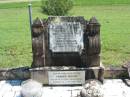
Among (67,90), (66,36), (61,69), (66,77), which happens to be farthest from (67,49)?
(67,90)

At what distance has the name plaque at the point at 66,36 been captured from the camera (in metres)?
9.13

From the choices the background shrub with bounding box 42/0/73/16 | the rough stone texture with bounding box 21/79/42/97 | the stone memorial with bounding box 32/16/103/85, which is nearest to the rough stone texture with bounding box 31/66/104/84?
the stone memorial with bounding box 32/16/103/85

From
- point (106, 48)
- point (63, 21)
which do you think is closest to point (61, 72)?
point (63, 21)

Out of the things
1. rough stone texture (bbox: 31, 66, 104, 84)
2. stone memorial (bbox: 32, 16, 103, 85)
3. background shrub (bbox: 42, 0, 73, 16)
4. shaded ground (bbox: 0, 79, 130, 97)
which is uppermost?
background shrub (bbox: 42, 0, 73, 16)

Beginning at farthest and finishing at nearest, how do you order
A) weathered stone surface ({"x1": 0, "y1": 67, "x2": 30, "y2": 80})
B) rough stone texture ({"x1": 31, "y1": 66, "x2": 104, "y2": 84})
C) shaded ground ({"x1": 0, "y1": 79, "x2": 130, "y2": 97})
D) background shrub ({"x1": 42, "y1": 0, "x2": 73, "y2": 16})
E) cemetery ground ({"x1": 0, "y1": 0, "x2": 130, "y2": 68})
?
background shrub ({"x1": 42, "y1": 0, "x2": 73, "y2": 16}) → cemetery ground ({"x1": 0, "y1": 0, "x2": 130, "y2": 68}) → weathered stone surface ({"x1": 0, "y1": 67, "x2": 30, "y2": 80}) → rough stone texture ({"x1": 31, "y1": 66, "x2": 104, "y2": 84}) → shaded ground ({"x1": 0, "y1": 79, "x2": 130, "y2": 97})

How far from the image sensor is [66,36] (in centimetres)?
920

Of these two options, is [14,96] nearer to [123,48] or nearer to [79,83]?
[79,83]

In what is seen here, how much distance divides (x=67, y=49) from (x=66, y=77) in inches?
26.7

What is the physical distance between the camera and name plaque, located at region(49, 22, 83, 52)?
A: 9.13 metres

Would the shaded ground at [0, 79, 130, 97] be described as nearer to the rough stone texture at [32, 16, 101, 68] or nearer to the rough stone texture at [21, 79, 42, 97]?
the rough stone texture at [21, 79, 42, 97]

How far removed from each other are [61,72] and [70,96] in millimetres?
843

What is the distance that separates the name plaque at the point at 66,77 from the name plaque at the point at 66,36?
1.82 ft

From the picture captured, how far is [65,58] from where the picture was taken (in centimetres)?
941

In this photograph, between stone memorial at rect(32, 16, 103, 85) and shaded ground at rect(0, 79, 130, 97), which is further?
stone memorial at rect(32, 16, 103, 85)
